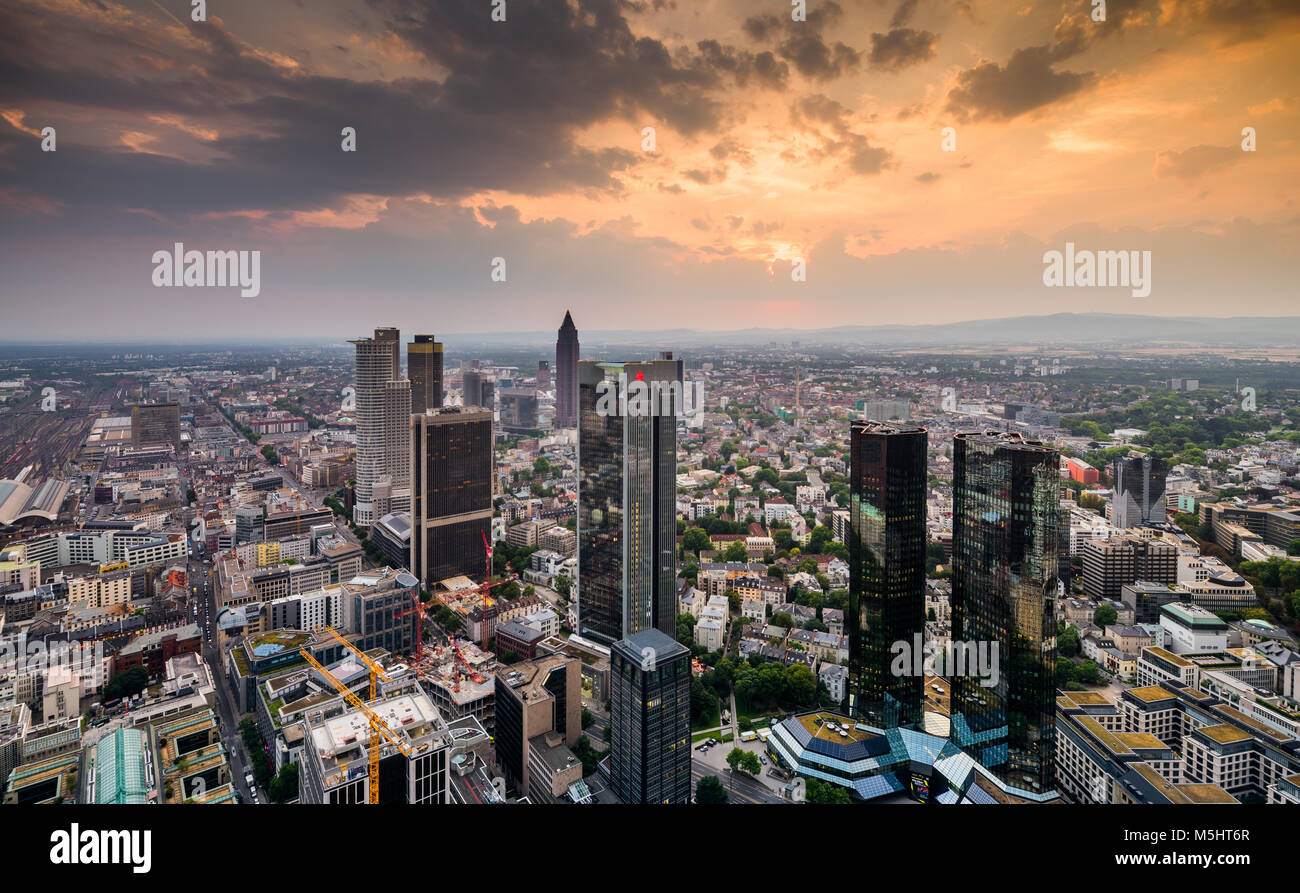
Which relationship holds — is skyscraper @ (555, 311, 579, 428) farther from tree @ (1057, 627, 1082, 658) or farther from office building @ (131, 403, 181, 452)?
tree @ (1057, 627, 1082, 658)

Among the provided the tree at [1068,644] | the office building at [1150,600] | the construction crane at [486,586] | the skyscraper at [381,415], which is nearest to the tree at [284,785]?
the construction crane at [486,586]

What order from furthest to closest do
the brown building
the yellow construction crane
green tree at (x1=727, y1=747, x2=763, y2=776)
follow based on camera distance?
the brown building < the yellow construction crane < green tree at (x1=727, y1=747, x2=763, y2=776)

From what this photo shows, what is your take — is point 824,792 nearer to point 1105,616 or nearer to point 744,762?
point 744,762

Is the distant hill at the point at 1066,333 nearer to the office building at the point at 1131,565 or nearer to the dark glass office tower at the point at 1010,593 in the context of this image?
the office building at the point at 1131,565

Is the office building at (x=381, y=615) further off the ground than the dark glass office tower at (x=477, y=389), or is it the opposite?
the dark glass office tower at (x=477, y=389)

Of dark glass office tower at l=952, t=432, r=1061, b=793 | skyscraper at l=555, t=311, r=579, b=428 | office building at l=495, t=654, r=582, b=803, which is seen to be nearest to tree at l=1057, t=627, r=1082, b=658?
dark glass office tower at l=952, t=432, r=1061, b=793
